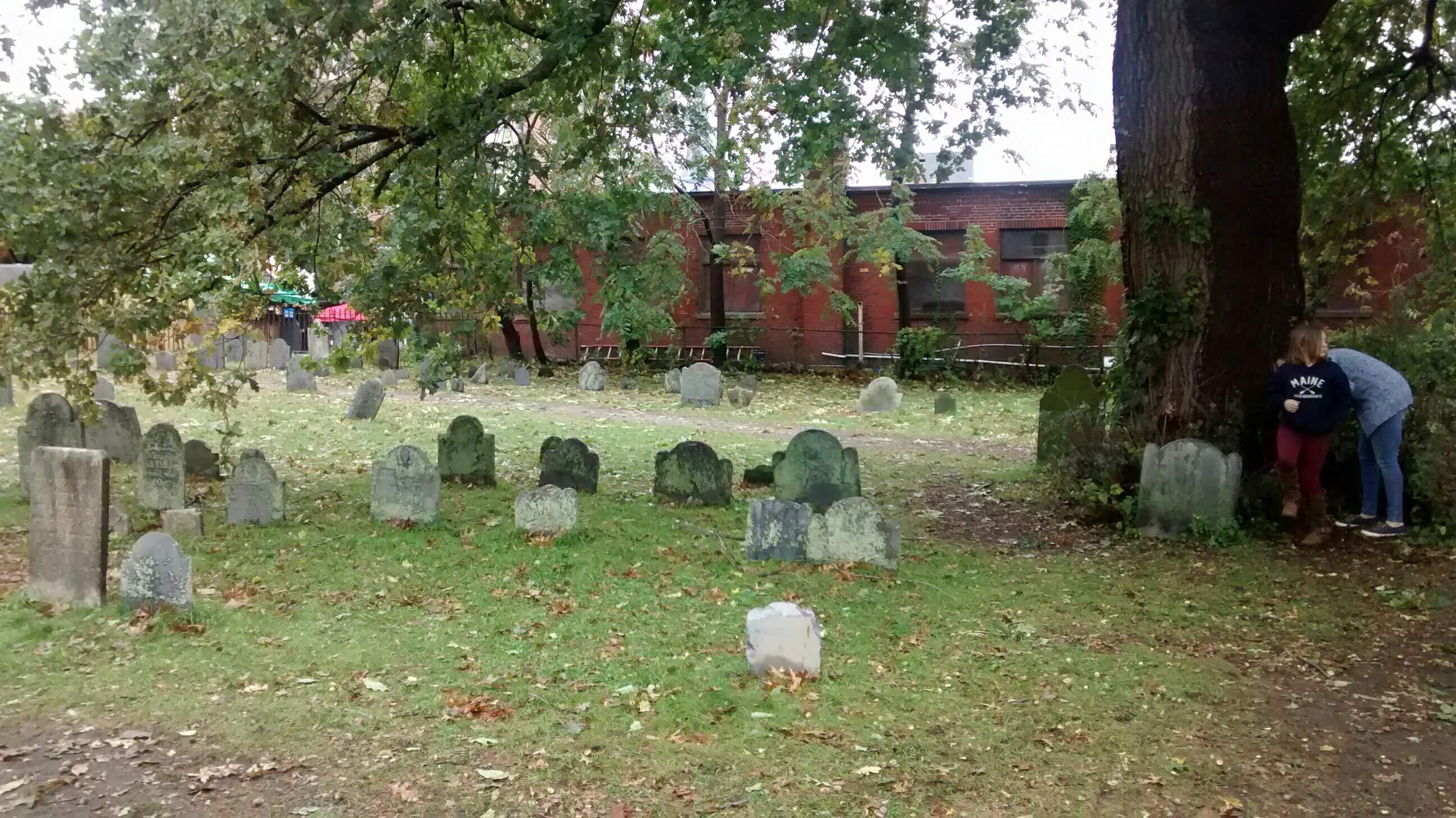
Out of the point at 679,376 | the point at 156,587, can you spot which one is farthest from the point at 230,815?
the point at 679,376

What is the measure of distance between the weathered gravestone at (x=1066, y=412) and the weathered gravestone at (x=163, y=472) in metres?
7.65

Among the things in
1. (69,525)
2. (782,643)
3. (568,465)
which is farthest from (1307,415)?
(69,525)

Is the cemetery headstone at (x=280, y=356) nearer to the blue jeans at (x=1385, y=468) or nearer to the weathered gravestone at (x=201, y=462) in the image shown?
the weathered gravestone at (x=201, y=462)

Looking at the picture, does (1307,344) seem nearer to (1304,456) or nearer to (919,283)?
(1304,456)

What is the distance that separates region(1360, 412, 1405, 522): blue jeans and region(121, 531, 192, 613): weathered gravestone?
810cm

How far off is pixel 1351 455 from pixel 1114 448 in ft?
5.82

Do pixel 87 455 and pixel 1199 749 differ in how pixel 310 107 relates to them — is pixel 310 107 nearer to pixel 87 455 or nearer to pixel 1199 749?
pixel 87 455

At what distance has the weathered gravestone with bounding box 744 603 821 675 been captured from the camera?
17.3 feet

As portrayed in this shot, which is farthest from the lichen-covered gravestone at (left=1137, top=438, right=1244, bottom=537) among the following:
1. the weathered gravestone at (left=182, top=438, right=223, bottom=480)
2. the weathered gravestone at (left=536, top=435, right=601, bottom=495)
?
the weathered gravestone at (left=182, top=438, right=223, bottom=480)

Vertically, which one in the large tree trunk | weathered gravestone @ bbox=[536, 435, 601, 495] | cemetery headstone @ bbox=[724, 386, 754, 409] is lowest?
weathered gravestone @ bbox=[536, 435, 601, 495]

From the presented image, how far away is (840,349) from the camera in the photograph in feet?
91.4

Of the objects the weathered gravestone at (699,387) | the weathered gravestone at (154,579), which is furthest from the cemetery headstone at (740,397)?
the weathered gravestone at (154,579)

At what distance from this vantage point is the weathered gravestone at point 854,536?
7.36m

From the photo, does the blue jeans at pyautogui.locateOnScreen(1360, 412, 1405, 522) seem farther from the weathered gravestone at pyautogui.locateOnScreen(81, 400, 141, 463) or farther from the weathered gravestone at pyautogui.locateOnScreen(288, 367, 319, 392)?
the weathered gravestone at pyautogui.locateOnScreen(288, 367, 319, 392)
